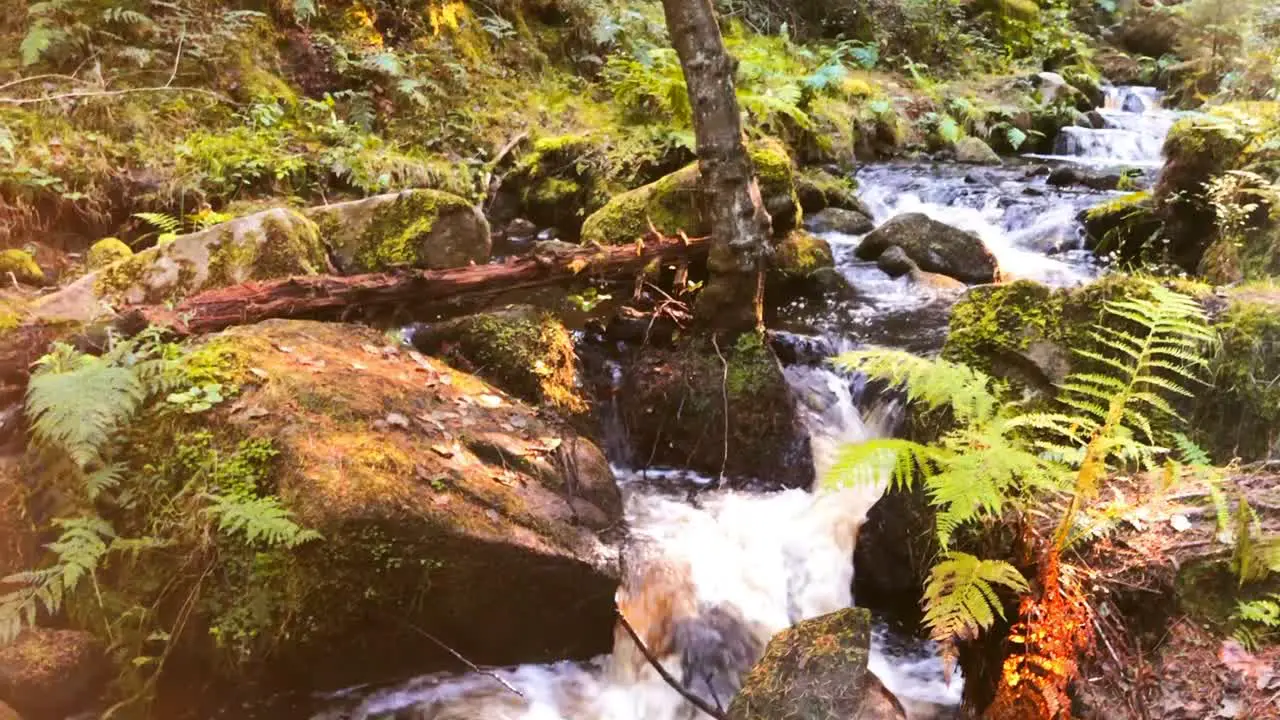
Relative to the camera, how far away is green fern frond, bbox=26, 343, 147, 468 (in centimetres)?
313

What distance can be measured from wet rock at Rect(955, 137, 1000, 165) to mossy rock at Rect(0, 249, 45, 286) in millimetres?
12672

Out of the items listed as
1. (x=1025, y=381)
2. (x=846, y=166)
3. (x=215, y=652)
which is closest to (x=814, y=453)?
(x=1025, y=381)

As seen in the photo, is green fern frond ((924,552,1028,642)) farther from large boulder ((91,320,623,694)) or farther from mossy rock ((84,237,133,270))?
mossy rock ((84,237,133,270))

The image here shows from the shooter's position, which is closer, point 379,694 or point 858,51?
point 379,694

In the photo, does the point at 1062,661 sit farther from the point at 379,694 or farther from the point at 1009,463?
the point at 379,694

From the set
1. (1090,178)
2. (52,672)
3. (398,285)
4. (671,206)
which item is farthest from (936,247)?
(52,672)

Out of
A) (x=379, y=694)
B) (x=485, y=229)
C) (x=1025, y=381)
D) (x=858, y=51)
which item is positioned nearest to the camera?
(x=379, y=694)

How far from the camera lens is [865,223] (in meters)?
9.43

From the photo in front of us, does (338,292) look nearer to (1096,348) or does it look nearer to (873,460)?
(873,460)

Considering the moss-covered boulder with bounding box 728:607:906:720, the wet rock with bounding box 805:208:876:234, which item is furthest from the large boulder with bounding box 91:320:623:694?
the wet rock with bounding box 805:208:876:234

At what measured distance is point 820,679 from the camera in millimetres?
2938

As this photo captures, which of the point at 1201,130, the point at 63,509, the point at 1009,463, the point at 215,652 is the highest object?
the point at 1201,130

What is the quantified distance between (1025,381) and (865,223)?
18.8 feet

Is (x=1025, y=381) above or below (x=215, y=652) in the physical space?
above
